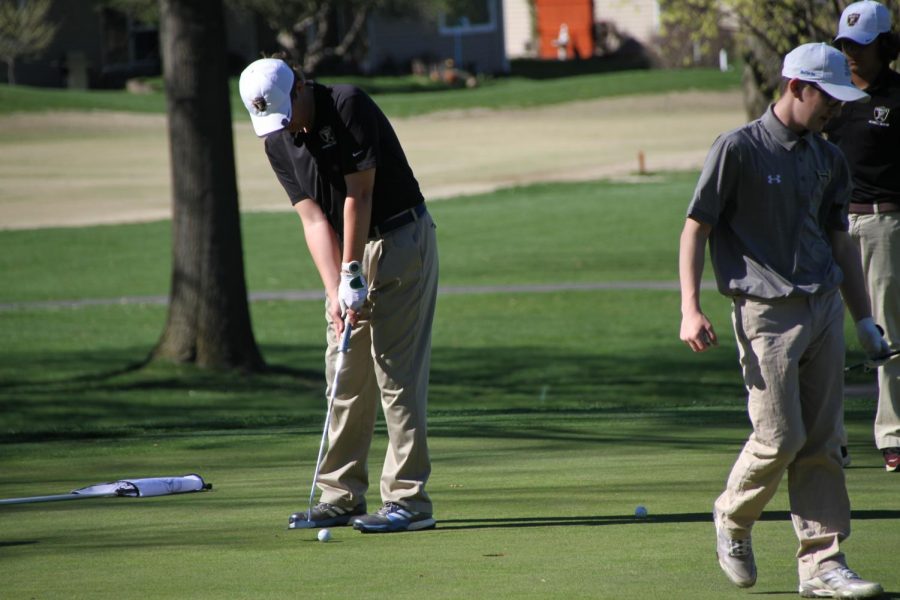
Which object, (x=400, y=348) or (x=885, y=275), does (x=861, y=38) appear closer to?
(x=885, y=275)

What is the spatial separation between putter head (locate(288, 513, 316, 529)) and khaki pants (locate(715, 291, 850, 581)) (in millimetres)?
1958

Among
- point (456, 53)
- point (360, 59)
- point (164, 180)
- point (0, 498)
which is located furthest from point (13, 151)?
point (0, 498)

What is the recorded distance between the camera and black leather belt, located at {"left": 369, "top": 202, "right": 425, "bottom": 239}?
6.53 m

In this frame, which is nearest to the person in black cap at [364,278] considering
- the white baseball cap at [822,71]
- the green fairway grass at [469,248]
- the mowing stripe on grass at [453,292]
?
the white baseball cap at [822,71]

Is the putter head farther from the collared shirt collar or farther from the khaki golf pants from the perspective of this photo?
the collared shirt collar

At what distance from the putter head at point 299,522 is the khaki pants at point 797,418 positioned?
1.96m

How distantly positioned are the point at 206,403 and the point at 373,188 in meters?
8.50

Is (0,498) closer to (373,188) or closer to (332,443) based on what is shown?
(332,443)

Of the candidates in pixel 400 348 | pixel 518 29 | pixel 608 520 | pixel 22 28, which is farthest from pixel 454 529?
pixel 518 29

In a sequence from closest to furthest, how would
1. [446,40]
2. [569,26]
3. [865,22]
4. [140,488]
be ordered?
1. [140,488]
2. [865,22]
3. [446,40]
4. [569,26]

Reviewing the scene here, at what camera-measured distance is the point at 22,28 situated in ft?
159

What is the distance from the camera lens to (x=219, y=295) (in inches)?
618

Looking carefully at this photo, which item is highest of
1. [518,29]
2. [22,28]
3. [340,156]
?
[22,28]

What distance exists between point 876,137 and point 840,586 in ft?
11.4
